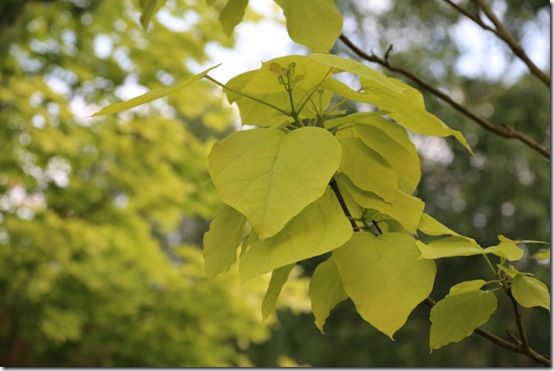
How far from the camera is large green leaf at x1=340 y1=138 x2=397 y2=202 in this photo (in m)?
0.30

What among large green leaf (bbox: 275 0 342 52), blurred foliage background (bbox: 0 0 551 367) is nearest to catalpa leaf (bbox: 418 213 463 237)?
large green leaf (bbox: 275 0 342 52)

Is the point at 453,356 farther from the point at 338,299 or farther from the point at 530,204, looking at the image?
the point at 338,299

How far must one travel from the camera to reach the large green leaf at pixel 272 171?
251 mm

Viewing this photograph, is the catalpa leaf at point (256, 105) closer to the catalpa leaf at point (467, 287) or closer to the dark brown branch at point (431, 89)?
the catalpa leaf at point (467, 287)

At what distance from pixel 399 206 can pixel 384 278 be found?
5 centimetres

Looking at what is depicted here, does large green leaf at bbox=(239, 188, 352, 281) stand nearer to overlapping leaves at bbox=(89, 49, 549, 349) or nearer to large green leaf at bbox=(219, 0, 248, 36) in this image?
overlapping leaves at bbox=(89, 49, 549, 349)

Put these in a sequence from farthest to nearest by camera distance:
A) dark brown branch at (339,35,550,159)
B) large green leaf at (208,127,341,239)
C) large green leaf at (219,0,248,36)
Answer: dark brown branch at (339,35,550,159), large green leaf at (219,0,248,36), large green leaf at (208,127,341,239)

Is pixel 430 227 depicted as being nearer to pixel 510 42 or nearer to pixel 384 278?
Result: pixel 384 278

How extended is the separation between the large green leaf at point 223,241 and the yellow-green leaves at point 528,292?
131 millimetres

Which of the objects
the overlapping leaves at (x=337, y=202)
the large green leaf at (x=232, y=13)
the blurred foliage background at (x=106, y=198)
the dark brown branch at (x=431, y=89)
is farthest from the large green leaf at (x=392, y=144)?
the blurred foliage background at (x=106, y=198)

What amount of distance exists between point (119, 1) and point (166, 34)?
0.25 m

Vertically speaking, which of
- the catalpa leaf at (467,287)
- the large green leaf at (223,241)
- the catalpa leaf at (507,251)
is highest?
the catalpa leaf at (507,251)

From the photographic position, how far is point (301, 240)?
0.26 m

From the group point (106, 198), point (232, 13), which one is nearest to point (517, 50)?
point (232, 13)
